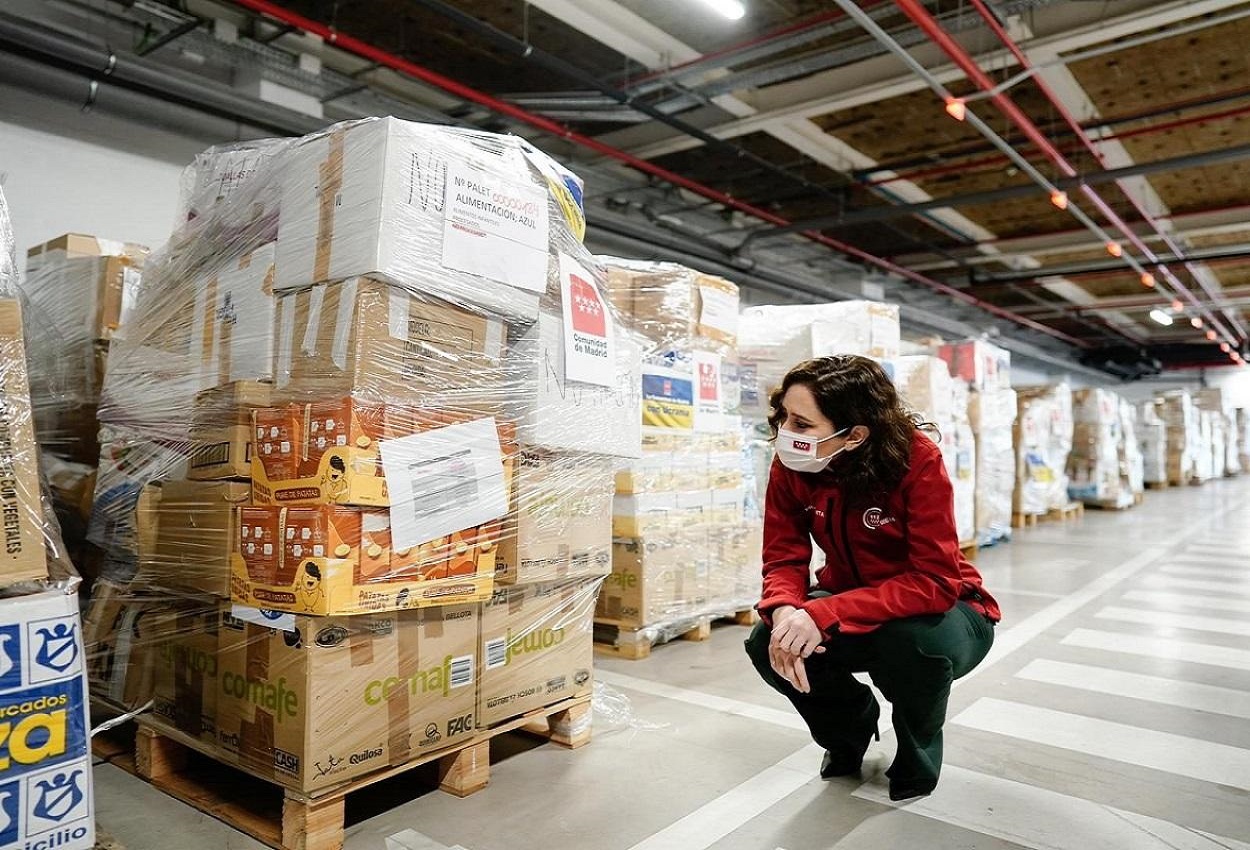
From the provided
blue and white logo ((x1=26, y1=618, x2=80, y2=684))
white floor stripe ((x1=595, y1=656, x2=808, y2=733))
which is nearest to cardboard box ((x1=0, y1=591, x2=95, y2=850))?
blue and white logo ((x1=26, y1=618, x2=80, y2=684))

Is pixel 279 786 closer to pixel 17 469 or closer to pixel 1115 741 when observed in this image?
pixel 17 469

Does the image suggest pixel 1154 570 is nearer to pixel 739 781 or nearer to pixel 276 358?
pixel 739 781

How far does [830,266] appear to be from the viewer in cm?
1207

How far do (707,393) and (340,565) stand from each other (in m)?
2.50

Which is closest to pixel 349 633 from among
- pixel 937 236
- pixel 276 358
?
pixel 276 358

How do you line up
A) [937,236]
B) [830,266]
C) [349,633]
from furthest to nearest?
[830,266]
[937,236]
[349,633]

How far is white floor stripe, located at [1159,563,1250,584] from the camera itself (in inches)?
238

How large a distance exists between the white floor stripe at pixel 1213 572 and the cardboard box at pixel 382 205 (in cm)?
616

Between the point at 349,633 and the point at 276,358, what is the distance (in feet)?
2.62

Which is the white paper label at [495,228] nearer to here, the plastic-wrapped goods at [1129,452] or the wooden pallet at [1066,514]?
the wooden pallet at [1066,514]

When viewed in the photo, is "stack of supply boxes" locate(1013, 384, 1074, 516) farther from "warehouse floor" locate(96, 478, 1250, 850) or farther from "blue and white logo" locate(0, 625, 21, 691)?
"blue and white logo" locate(0, 625, 21, 691)

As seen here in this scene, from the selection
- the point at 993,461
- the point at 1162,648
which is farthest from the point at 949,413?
the point at 1162,648

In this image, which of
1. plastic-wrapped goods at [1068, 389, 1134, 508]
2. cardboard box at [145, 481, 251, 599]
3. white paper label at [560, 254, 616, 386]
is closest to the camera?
cardboard box at [145, 481, 251, 599]

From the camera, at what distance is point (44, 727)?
1.68m
